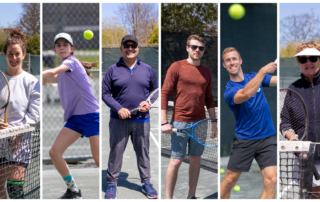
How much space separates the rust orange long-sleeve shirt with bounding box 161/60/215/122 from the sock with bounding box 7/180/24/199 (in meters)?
1.02

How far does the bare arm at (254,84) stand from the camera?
1.86 m

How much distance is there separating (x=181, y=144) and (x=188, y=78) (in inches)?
16.8

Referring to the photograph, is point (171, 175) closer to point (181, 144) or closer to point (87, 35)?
point (181, 144)

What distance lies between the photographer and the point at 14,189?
2.03 m

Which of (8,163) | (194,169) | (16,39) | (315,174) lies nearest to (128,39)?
(16,39)

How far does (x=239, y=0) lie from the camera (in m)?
2.10

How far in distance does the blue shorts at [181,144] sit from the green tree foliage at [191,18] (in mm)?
605

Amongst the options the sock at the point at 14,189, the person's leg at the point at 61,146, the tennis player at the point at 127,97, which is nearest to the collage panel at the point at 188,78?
the tennis player at the point at 127,97

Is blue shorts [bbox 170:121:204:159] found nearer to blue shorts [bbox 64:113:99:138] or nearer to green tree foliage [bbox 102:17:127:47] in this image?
blue shorts [bbox 64:113:99:138]

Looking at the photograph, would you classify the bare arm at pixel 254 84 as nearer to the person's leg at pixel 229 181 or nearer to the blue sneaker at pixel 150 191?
the person's leg at pixel 229 181

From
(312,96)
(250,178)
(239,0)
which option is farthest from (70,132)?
(250,178)

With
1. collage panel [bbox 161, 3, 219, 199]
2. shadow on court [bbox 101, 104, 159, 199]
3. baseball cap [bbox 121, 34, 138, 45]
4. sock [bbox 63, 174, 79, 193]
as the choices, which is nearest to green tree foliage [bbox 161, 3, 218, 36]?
collage panel [bbox 161, 3, 219, 199]

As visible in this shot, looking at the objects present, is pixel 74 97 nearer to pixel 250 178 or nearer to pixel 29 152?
pixel 29 152

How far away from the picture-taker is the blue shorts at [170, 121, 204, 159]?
81.7 inches
